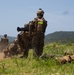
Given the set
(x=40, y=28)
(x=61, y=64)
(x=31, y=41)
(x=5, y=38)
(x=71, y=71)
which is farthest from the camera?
(x=5, y=38)

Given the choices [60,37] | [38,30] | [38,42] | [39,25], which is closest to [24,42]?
[38,42]

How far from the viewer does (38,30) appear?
15328 millimetres

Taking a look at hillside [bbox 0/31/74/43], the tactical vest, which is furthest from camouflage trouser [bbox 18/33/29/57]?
hillside [bbox 0/31/74/43]

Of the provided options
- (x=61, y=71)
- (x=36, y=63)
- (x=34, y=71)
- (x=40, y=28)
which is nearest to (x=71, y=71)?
(x=61, y=71)

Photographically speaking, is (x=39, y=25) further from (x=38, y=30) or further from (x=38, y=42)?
(x=38, y=42)

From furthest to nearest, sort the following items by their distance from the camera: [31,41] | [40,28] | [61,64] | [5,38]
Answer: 1. [5,38]
2. [31,41]
3. [40,28]
4. [61,64]

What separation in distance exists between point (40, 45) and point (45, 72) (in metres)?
5.05

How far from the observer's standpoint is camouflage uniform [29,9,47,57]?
1528 centimetres

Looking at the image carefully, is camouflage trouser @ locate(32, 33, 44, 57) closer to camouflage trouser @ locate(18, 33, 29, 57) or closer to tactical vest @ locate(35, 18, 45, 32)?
tactical vest @ locate(35, 18, 45, 32)

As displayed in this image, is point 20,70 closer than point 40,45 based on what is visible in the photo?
Yes

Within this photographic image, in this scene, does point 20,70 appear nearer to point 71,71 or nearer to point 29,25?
point 71,71

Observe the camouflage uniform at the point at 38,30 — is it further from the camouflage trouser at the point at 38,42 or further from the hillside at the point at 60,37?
the hillside at the point at 60,37

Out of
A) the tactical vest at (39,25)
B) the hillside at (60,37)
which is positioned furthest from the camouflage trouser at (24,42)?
the hillside at (60,37)

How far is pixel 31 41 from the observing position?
1648 cm
